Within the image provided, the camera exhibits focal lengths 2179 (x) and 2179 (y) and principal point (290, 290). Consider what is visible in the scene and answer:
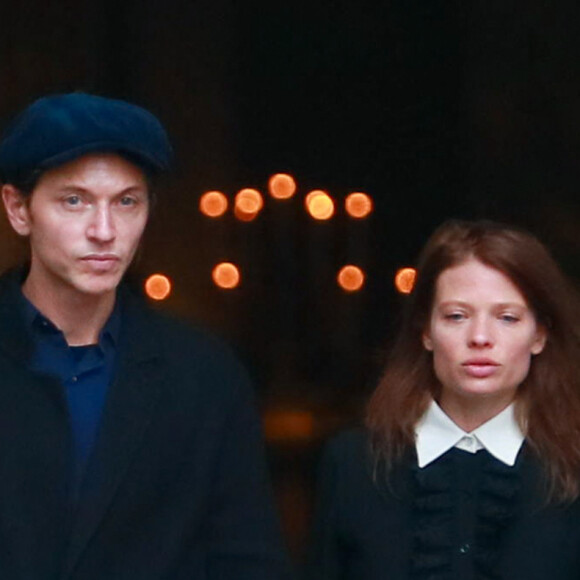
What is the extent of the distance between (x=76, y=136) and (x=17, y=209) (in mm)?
217

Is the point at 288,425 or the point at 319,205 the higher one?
the point at 319,205

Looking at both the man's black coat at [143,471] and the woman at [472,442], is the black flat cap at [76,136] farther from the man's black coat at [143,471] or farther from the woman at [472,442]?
the woman at [472,442]

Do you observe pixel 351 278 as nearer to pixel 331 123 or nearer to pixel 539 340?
pixel 331 123

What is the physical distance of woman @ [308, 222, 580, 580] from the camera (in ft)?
13.8

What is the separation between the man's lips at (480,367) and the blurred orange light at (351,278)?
6.19 feet

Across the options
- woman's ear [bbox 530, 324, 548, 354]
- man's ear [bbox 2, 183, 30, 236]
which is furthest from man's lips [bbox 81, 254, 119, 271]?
woman's ear [bbox 530, 324, 548, 354]

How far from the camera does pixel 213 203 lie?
6062mm

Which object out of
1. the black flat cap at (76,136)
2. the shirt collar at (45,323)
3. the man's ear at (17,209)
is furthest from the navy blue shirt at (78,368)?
the black flat cap at (76,136)

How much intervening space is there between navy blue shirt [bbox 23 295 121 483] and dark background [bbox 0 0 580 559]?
2084 millimetres

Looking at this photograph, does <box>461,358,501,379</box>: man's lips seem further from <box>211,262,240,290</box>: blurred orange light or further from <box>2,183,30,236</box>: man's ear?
<box>211,262,240,290</box>: blurred orange light

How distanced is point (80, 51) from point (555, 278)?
2117 mm

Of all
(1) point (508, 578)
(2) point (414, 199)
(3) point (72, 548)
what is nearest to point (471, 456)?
(1) point (508, 578)

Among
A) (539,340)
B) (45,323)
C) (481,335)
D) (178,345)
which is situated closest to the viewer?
(45,323)

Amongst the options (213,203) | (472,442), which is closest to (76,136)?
(472,442)
